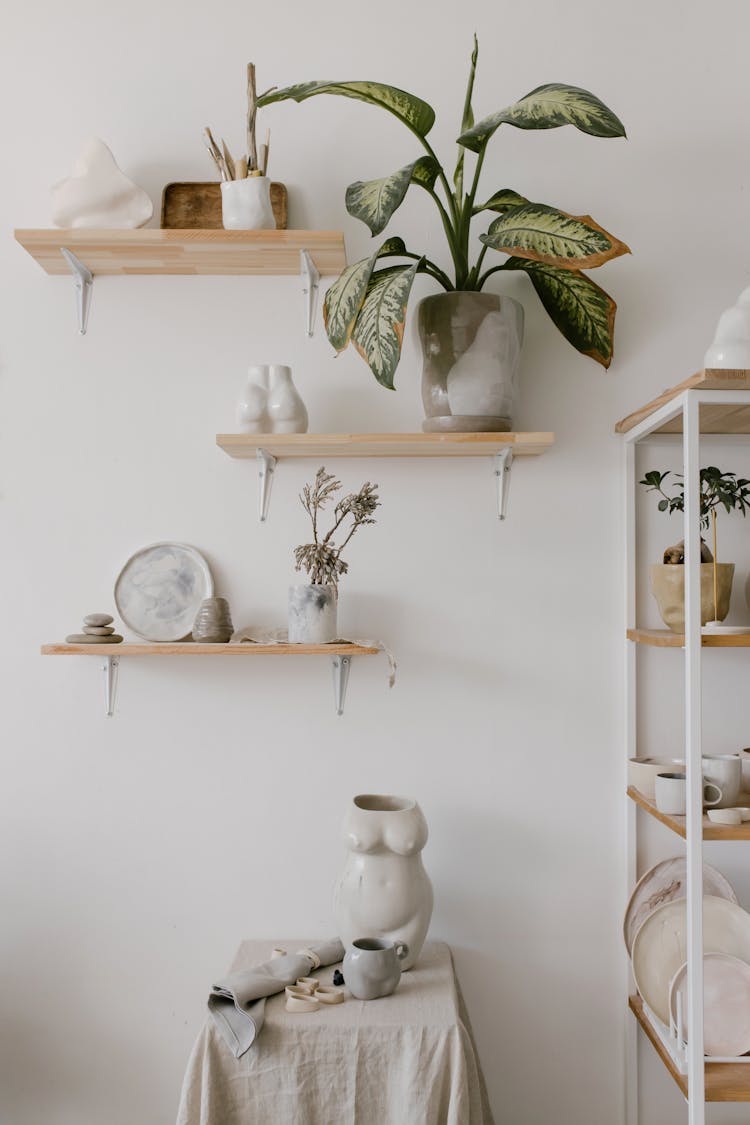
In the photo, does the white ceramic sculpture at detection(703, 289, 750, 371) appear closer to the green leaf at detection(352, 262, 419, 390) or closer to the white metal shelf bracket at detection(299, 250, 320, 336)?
the green leaf at detection(352, 262, 419, 390)

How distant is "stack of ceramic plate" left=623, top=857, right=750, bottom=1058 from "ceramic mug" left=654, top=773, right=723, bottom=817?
0.73 ft

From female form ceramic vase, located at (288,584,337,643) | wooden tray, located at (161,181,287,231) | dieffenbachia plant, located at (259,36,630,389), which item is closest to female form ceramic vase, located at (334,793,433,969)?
female form ceramic vase, located at (288,584,337,643)

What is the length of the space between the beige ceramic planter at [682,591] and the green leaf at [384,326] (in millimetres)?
588

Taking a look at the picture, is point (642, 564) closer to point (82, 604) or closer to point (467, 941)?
point (467, 941)

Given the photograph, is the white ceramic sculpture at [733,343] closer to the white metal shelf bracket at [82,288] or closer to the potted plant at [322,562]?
the potted plant at [322,562]

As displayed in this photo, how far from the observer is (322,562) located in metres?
1.74

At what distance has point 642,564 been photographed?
1.88 meters

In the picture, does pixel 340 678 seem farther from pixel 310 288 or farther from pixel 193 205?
pixel 193 205

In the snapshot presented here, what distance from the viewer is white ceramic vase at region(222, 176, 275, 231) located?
1.72m

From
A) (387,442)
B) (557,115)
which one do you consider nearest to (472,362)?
(387,442)

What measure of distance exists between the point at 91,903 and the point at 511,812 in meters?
0.85

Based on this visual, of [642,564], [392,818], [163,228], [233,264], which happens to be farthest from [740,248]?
[392,818]

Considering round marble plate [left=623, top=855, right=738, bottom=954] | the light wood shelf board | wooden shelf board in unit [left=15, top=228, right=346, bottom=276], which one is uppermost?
wooden shelf board in unit [left=15, top=228, right=346, bottom=276]

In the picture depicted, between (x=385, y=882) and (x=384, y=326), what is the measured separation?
3.09 ft
